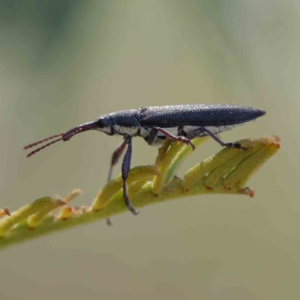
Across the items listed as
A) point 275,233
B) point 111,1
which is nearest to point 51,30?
point 111,1

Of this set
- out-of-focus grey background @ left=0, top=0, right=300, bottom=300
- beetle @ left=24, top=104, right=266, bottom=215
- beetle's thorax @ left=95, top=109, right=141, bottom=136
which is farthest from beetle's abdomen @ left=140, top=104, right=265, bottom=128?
out-of-focus grey background @ left=0, top=0, right=300, bottom=300

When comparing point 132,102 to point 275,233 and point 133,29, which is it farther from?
point 275,233

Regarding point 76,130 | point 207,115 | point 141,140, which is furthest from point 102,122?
point 141,140

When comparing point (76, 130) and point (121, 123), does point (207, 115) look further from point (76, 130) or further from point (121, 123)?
point (76, 130)

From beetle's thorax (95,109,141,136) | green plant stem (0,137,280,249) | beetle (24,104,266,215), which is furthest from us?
beetle's thorax (95,109,141,136)

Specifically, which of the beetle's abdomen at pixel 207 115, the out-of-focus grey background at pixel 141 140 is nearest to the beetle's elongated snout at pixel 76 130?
the beetle's abdomen at pixel 207 115

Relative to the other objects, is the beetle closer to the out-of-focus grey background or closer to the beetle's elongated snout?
the beetle's elongated snout

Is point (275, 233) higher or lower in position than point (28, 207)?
lower
